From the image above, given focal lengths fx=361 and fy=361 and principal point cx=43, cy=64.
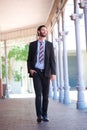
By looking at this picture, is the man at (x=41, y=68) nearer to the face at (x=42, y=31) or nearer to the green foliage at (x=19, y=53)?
the face at (x=42, y=31)

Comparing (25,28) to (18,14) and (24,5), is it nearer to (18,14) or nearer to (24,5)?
(18,14)

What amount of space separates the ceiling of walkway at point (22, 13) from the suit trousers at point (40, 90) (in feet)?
25.6

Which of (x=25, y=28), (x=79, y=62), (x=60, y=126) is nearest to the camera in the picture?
(x=60, y=126)

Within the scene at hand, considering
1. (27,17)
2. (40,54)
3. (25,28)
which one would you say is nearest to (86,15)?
(40,54)

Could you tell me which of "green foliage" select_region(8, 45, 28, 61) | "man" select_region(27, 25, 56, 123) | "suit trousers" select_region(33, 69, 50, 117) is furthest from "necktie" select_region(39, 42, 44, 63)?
"green foliage" select_region(8, 45, 28, 61)

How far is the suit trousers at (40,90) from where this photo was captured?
5.45m

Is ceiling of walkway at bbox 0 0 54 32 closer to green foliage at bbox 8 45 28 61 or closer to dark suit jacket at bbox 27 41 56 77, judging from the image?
green foliage at bbox 8 45 28 61

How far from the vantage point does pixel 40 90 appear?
5469 mm

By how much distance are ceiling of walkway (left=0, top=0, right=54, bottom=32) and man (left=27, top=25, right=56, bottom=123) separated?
757 centimetres

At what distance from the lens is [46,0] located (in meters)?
13.2

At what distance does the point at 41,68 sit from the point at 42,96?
1.70 ft

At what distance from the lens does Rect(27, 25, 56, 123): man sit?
215 inches

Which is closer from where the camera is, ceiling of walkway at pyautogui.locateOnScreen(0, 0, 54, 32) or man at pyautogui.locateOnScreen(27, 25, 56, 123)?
man at pyautogui.locateOnScreen(27, 25, 56, 123)

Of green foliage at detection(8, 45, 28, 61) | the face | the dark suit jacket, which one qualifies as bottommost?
the dark suit jacket
